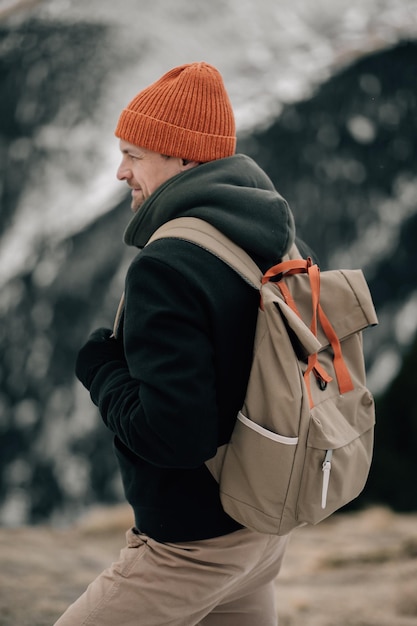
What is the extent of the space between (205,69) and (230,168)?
0.22m

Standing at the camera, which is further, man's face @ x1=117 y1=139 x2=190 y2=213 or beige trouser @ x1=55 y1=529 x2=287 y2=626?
man's face @ x1=117 y1=139 x2=190 y2=213

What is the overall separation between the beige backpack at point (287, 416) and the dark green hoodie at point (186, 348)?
31mm

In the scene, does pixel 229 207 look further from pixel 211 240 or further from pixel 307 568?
pixel 307 568

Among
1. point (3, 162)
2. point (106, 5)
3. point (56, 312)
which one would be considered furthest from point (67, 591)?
point (106, 5)

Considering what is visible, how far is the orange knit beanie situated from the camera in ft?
4.91

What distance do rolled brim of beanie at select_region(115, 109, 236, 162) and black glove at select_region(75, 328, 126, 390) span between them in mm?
375

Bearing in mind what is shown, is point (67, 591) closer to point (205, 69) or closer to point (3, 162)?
point (205, 69)

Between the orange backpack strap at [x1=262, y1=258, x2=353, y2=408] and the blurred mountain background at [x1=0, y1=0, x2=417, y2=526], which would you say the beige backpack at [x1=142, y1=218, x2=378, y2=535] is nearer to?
the orange backpack strap at [x1=262, y1=258, x2=353, y2=408]

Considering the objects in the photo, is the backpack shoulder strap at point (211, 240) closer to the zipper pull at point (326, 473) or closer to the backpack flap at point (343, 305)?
the backpack flap at point (343, 305)

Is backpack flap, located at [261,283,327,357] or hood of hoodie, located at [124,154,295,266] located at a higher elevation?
hood of hoodie, located at [124,154,295,266]

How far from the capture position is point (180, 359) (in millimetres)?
1270

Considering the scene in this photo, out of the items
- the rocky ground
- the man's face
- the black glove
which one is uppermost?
the man's face

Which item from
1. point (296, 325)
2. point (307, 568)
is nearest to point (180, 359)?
point (296, 325)

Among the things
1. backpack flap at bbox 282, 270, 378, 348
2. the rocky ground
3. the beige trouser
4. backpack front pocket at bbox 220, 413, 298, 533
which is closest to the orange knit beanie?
backpack flap at bbox 282, 270, 378, 348
